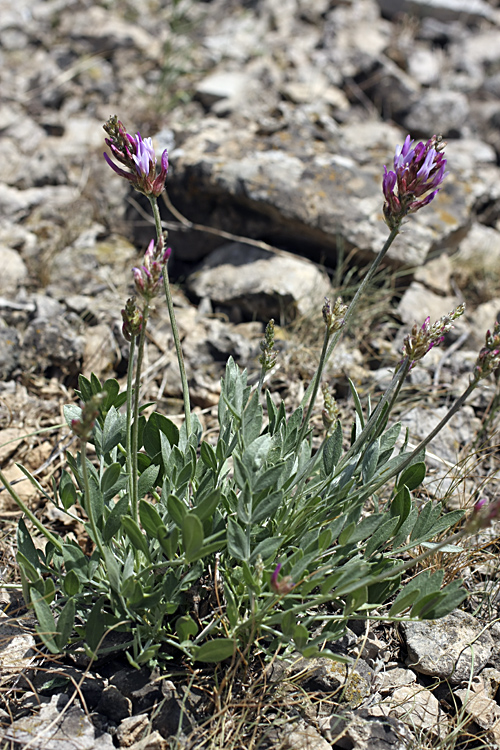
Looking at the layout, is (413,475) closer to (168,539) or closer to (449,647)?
(449,647)

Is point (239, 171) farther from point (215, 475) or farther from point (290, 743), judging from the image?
point (290, 743)

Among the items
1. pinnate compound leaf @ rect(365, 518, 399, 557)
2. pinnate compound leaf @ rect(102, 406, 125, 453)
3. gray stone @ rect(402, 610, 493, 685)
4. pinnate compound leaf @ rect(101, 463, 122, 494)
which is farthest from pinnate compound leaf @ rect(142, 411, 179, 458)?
gray stone @ rect(402, 610, 493, 685)

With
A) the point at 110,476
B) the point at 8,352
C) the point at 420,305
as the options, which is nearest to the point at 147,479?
the point at 110,476

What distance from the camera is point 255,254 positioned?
4156 mm

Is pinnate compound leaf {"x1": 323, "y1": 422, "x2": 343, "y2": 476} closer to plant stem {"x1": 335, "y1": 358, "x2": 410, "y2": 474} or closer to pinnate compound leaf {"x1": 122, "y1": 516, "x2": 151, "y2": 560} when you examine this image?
plant stem {"x1": 335, "y1": 358, "x2": 410, "y2": 474}

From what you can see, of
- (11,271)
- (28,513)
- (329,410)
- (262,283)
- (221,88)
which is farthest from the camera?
(221,88)

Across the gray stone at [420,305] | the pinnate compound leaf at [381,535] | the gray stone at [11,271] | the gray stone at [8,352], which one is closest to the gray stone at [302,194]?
the gray stone at [420,305]

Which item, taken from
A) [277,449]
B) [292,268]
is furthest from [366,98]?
[277,449]

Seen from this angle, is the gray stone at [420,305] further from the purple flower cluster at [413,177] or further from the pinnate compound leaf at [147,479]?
the pinnate compound leaf at [147,479]

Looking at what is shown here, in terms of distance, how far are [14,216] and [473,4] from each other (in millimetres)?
6777

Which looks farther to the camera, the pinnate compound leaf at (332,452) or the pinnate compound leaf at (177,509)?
the pinnate compound leaf at (332,452)

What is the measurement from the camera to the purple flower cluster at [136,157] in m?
1.84

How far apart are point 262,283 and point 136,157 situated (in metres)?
2.12

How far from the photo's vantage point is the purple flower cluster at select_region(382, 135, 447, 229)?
1.79m
